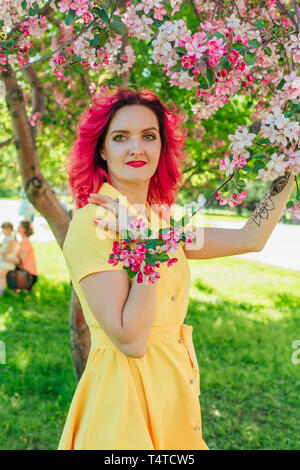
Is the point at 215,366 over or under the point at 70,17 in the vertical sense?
under

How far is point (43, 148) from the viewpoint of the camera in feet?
20.5

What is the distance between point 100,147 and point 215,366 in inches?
144

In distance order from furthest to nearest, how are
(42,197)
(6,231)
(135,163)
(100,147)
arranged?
(6,231), (42,197), (100,147), (135,163)

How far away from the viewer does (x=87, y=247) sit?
5.46 feet

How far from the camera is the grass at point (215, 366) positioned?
382cm

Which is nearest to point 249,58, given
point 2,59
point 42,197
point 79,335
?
point 2,59

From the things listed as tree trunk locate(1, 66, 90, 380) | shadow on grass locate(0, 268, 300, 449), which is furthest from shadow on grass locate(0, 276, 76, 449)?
tree trunk locate(1, 66, 90, 380)

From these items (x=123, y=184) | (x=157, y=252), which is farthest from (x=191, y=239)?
(x=123, y=184)

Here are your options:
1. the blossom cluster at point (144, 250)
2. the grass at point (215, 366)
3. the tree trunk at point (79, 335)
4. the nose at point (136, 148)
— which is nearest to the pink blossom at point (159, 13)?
the nose at point (136, 148)

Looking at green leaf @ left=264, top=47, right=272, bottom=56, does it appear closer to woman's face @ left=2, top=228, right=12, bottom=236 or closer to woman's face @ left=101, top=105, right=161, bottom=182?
woman's face @ left=101, top=105, right=161, bottom=182

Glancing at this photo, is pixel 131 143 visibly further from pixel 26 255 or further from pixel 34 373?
pixel 26 255

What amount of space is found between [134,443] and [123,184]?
102cm

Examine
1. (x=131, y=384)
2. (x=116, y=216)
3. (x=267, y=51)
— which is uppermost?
(x=267, y=51)
